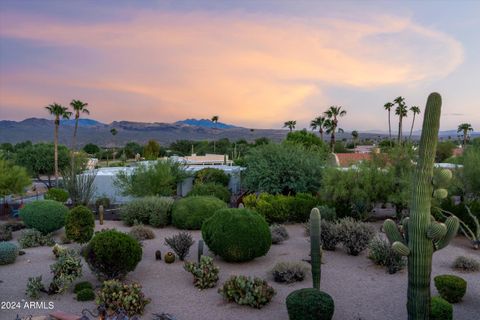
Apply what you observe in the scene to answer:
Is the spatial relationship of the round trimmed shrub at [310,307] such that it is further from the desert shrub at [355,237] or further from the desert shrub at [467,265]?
the desert shrub at [467,265]

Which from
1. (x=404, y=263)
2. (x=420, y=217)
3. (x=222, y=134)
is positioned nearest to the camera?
(x=420, y=217)

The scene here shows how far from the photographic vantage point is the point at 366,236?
48.8ft

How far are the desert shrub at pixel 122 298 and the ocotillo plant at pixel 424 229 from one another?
6.00m

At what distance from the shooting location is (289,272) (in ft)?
40.3

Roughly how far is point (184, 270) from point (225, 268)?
4.29 feet

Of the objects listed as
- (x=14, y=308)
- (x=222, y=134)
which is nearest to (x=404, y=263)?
(x=14, y=308)

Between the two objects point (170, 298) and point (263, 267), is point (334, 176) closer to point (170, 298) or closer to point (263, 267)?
point (263, 267)

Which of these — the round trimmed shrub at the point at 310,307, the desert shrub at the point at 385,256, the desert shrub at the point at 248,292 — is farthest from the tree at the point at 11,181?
the round trimmed shrub at the point at 310,307

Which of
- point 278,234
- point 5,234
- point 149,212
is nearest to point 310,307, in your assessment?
point 278,234

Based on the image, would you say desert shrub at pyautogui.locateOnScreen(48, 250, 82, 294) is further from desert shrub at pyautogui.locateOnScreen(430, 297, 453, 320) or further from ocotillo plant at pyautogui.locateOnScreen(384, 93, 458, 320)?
desert shrub at pyautogui.locateOnScreen(430, 297, 453, 320)

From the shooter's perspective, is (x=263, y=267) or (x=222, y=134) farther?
(x=222, y=134)

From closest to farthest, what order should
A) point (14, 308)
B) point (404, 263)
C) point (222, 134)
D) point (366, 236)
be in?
point (14, 308) < point (404, 263) < point (366, 236) < point (222, 134)

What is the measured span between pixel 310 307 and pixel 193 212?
11.6 meters

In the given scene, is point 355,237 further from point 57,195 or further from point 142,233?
point 57,195
